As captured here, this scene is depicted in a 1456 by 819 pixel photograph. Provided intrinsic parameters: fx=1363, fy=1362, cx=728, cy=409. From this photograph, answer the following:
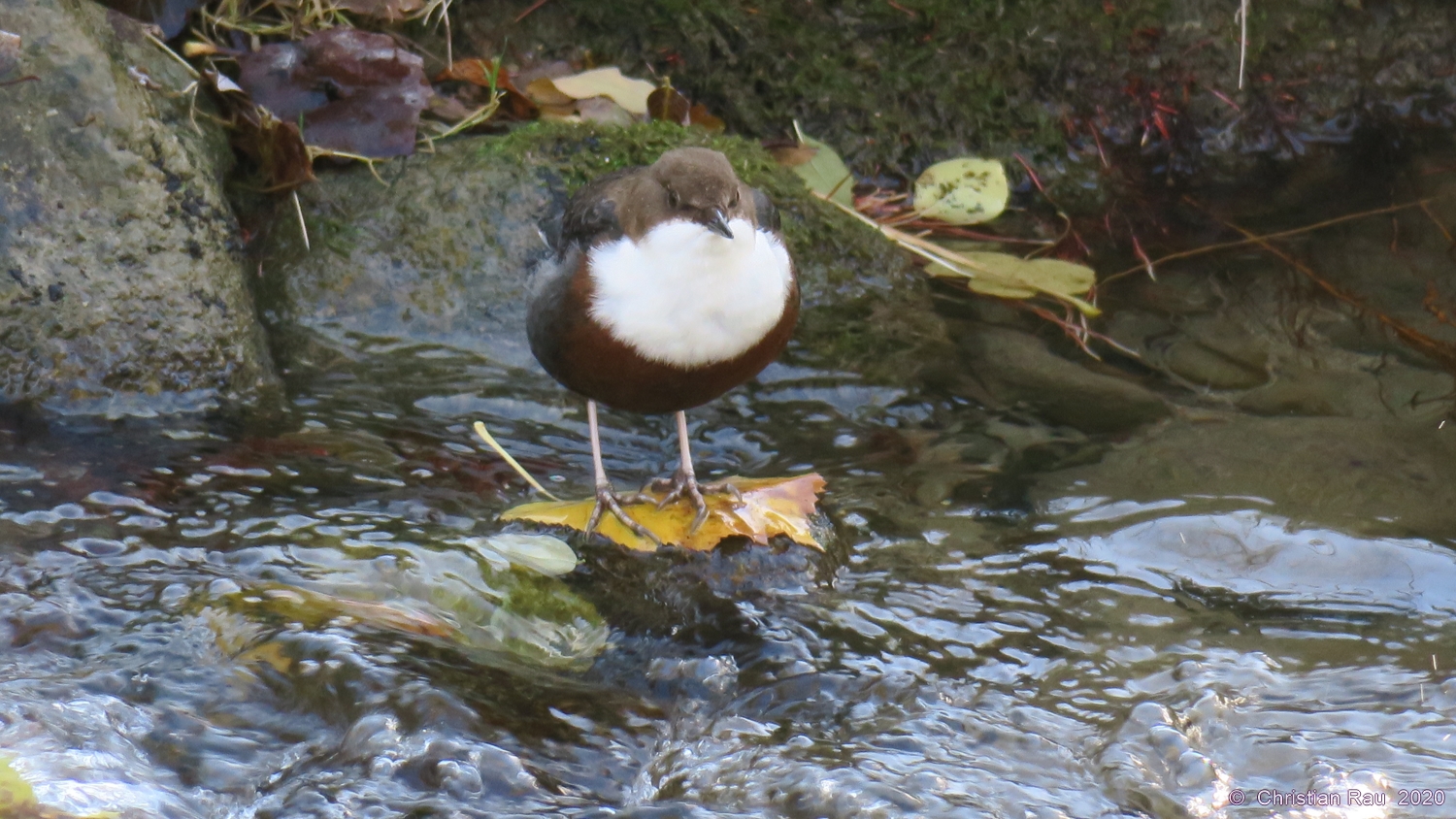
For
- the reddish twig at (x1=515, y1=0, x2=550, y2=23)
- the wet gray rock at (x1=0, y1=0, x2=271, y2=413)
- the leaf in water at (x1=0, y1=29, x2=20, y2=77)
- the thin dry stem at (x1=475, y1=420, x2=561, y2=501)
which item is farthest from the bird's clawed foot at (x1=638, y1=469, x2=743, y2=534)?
the reddish twig at (x1=515, y1=0, x2=550, y2=23)

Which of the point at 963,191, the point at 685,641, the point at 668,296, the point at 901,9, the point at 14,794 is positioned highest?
the point at 901,9

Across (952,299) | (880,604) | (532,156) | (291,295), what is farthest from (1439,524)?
(291,295)

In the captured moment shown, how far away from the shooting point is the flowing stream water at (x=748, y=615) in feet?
8.75

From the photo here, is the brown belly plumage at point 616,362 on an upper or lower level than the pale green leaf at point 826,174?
lower

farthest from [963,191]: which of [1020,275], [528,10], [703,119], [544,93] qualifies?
[528,10]

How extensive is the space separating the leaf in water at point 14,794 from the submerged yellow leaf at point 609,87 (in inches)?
135

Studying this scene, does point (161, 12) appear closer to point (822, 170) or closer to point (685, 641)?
point (822, 170)

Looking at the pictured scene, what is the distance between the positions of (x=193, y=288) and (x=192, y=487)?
849 millimetres

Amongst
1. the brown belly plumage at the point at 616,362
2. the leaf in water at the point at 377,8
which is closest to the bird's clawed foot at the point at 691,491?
the brown belly plumage at the point at 616,362

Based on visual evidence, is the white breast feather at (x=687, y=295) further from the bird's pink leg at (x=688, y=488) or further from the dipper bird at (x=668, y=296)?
the bird's pink leg at (x=688, y=488)

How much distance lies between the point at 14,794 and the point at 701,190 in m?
1.92

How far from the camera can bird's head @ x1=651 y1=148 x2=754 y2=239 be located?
3275mm

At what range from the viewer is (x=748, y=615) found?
3328 mm

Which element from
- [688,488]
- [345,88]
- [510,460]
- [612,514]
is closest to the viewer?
[612,514]
